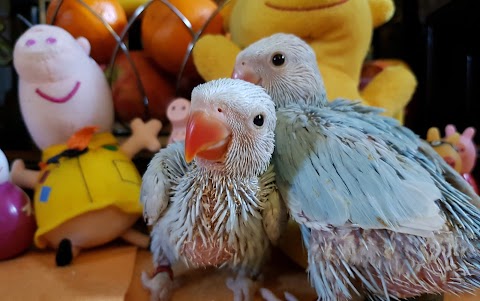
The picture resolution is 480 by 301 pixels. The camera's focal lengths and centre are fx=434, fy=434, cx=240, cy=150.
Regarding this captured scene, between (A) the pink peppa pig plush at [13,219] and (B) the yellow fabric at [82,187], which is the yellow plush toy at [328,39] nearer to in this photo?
(B) the yellow fabric at [82,187]

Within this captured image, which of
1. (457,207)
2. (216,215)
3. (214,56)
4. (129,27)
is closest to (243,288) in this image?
(216,215)

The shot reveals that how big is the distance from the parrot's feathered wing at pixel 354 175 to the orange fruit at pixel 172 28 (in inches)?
12.8

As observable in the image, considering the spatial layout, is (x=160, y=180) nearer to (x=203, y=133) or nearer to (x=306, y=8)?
(x=203, y=133)

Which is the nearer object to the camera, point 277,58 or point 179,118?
point 277,58

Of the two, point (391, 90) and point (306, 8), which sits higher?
point (306, 8)

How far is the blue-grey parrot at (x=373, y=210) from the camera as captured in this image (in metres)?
0.38

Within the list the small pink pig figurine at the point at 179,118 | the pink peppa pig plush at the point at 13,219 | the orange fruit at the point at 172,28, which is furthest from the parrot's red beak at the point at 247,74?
the pink peppa pig plush at the point at 13,219

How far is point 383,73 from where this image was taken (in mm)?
719

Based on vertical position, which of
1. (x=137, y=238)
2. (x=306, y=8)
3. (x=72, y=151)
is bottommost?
(x=137, y=238)

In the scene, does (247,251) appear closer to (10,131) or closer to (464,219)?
(464,219)

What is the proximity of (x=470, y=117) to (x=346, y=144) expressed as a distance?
0.47 metres

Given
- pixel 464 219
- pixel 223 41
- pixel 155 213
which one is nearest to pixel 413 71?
pixel 223 41

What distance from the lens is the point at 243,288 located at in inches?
19.1

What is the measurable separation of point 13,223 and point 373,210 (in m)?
→ 0.46
